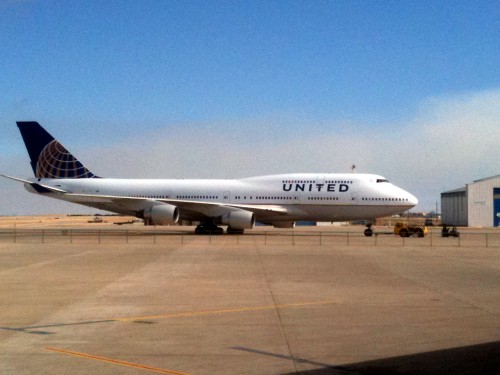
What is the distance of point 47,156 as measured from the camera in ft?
168

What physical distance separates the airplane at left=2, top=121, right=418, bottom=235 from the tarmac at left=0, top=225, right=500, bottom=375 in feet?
65.1

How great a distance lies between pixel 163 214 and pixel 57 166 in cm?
1231

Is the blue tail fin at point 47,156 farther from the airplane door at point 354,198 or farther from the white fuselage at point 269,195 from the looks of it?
the airplane door at point 354,198

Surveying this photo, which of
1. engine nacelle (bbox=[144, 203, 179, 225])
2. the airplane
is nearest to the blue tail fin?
the airplane

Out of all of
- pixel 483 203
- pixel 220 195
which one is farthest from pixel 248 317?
pixel 483 203

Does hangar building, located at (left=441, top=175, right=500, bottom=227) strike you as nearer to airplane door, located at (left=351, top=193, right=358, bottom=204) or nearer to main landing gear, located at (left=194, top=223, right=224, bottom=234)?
airplane door, located at (left=351, top=193, right=358, bottom=204)

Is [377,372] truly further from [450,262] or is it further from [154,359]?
[450,262]

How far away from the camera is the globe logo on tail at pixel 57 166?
51.0 metres

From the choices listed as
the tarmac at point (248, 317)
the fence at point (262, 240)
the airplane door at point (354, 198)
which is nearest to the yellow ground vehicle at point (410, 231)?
the fence at point (262, 240)

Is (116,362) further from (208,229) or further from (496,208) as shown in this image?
(496,208)

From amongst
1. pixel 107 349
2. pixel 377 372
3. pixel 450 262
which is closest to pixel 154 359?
pixel 107 349

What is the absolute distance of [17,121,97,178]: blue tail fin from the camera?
51031 millimetres

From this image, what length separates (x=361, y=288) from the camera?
17.2 meters

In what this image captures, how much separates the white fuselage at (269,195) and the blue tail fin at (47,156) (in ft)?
3.99
